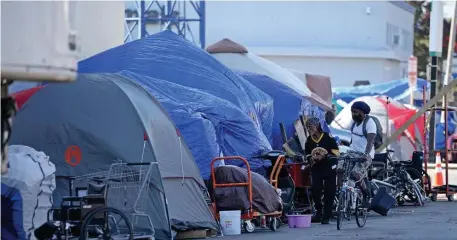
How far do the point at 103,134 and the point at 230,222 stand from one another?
229cm

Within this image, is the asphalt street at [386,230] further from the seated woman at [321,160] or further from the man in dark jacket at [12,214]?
the man in dark jacket at [12,214]

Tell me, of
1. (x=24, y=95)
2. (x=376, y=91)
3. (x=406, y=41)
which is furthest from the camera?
(x=406, y=41)

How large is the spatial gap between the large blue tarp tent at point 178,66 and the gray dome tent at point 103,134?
2.49 meters

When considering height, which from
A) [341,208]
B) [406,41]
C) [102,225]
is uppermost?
[406,41]

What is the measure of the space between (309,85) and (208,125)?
15076 millimetres

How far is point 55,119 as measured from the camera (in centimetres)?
1609

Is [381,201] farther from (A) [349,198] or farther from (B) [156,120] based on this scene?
(B) [156,120]

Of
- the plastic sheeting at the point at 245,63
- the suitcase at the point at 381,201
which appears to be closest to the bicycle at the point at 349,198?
the suitcase at the point at 381,201

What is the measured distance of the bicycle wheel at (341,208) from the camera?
17.9 metres

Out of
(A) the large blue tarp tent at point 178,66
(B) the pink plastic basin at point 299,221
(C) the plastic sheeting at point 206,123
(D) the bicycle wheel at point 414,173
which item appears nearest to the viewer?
(C) the plastic sheeting at point 206,123

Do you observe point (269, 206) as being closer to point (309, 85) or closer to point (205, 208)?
Answer: point (205, 208)

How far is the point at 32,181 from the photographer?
1444 cm

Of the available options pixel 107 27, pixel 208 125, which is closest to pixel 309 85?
pixel 107 27

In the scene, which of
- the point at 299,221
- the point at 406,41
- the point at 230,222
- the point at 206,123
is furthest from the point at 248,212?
the point at 406,41
